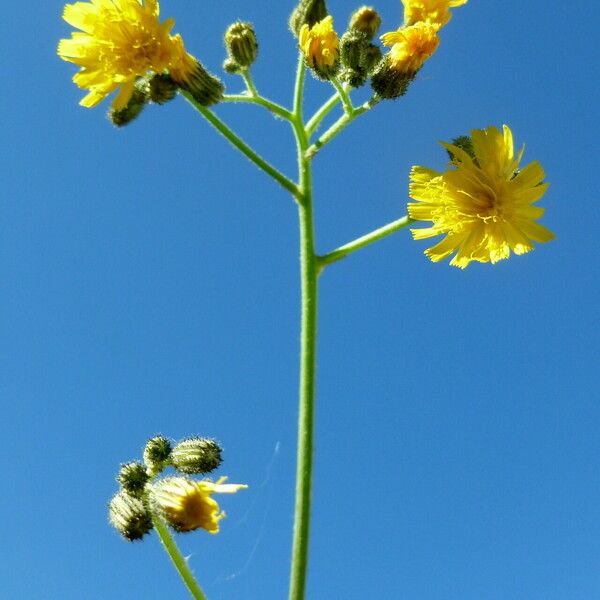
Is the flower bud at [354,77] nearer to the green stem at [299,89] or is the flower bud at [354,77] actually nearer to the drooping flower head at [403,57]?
the drooping flower head at [403,57]

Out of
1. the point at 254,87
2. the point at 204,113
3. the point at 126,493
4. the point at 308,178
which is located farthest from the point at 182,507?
the point at 254,87

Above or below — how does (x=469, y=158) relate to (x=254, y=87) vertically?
below

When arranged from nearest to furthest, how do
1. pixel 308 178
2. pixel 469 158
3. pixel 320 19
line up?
pixel 308 178, pixel 469 158, pixel 320 19

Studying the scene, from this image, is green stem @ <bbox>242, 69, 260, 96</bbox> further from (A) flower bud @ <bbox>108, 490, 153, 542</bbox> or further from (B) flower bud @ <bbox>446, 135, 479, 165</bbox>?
(A) flower bud @ <bbox>108, 490, 153, 542</bbox>

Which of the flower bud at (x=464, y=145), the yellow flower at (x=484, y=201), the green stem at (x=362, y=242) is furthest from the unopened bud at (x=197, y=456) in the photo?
the flower bud at (x=464, y=145)

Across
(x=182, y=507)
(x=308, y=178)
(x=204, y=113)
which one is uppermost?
Answer: (x=204, y=113)

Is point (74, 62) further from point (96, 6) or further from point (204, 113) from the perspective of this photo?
point (204, 113)
